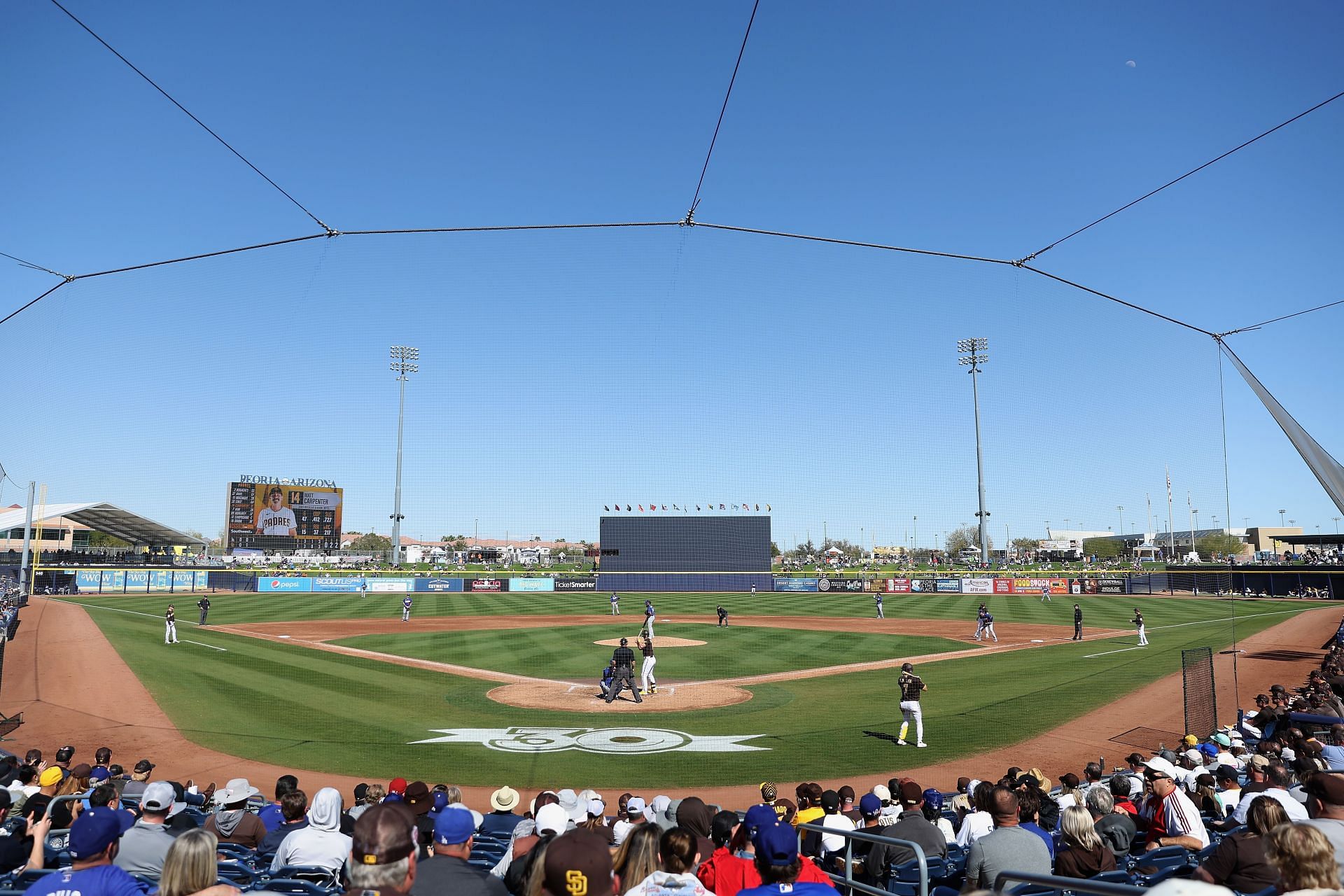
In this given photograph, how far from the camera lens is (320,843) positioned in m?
6.12

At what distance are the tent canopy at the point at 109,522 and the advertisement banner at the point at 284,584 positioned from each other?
14.6 meters

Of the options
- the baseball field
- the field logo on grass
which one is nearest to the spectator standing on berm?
the baseball field

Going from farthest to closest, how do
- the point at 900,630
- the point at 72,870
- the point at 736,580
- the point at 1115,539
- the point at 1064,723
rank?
1. the point at 1115,539
2. the point at 736,580
3. the point at 900,630
4. the point at 1064,723
5. the point at 72,870

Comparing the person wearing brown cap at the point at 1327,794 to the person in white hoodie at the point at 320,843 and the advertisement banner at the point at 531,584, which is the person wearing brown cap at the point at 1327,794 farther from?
the advertisement banner at the point at 531,584

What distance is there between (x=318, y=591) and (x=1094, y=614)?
53566 mm

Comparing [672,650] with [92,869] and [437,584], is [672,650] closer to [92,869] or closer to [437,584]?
[92,869]

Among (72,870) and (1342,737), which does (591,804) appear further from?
(1342,737)

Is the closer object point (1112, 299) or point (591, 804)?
point (591, 804)

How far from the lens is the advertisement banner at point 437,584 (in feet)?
202

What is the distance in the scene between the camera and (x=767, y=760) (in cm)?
1388

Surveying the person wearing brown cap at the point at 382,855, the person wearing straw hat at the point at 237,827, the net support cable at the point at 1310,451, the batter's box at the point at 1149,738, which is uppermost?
the net support cable at the point at 1310,451

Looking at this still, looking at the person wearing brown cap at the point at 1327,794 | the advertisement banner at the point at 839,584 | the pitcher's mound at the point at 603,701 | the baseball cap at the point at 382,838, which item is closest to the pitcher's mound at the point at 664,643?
the pitcher's mound at the point at 603,701

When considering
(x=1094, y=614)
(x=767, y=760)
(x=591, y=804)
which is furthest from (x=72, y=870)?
(x=1094, y=614)

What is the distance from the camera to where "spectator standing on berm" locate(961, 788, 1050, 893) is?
5184mm
